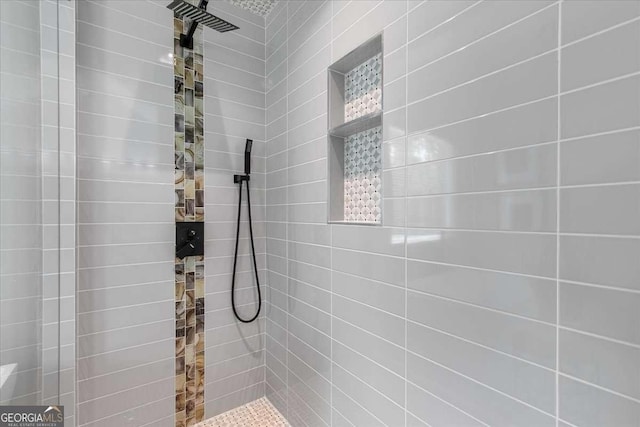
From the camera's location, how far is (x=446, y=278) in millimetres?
898

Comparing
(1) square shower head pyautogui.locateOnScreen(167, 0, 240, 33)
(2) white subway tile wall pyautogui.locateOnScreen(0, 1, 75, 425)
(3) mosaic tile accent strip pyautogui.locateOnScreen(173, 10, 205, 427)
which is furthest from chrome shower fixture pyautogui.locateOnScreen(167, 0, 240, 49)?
(2) white subway tile wall pyautogui.locateOnScreen(0, 1, 75, 425)

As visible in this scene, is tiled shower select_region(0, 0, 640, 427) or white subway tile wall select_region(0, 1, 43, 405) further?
white subway tile wall select_region(0, 1, 43, 405)

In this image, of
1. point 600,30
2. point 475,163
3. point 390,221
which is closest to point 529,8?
point 600,30

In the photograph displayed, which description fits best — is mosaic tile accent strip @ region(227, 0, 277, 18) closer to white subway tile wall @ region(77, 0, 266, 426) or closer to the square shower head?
white subway tile wall @ region(77, 0, 266, 426)

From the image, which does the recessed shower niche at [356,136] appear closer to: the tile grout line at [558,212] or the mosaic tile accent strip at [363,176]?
the mosaic tile accent strip at [363,176]

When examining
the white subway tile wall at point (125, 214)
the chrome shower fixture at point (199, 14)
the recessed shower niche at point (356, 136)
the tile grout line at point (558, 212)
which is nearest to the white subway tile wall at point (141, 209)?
the white subway tile wall at point (125, 214)

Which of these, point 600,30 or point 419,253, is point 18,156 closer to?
point 419,253

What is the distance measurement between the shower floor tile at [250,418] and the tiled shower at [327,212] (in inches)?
0.7

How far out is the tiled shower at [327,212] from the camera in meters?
0.64

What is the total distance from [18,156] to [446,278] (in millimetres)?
1598

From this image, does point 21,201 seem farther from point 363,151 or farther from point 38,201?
point 363,151

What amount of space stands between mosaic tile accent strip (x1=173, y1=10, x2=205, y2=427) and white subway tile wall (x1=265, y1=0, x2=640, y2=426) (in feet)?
2.61

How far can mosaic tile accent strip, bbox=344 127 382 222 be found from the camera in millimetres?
1279

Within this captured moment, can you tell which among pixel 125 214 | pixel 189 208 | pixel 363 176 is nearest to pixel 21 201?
pixel 125 214
